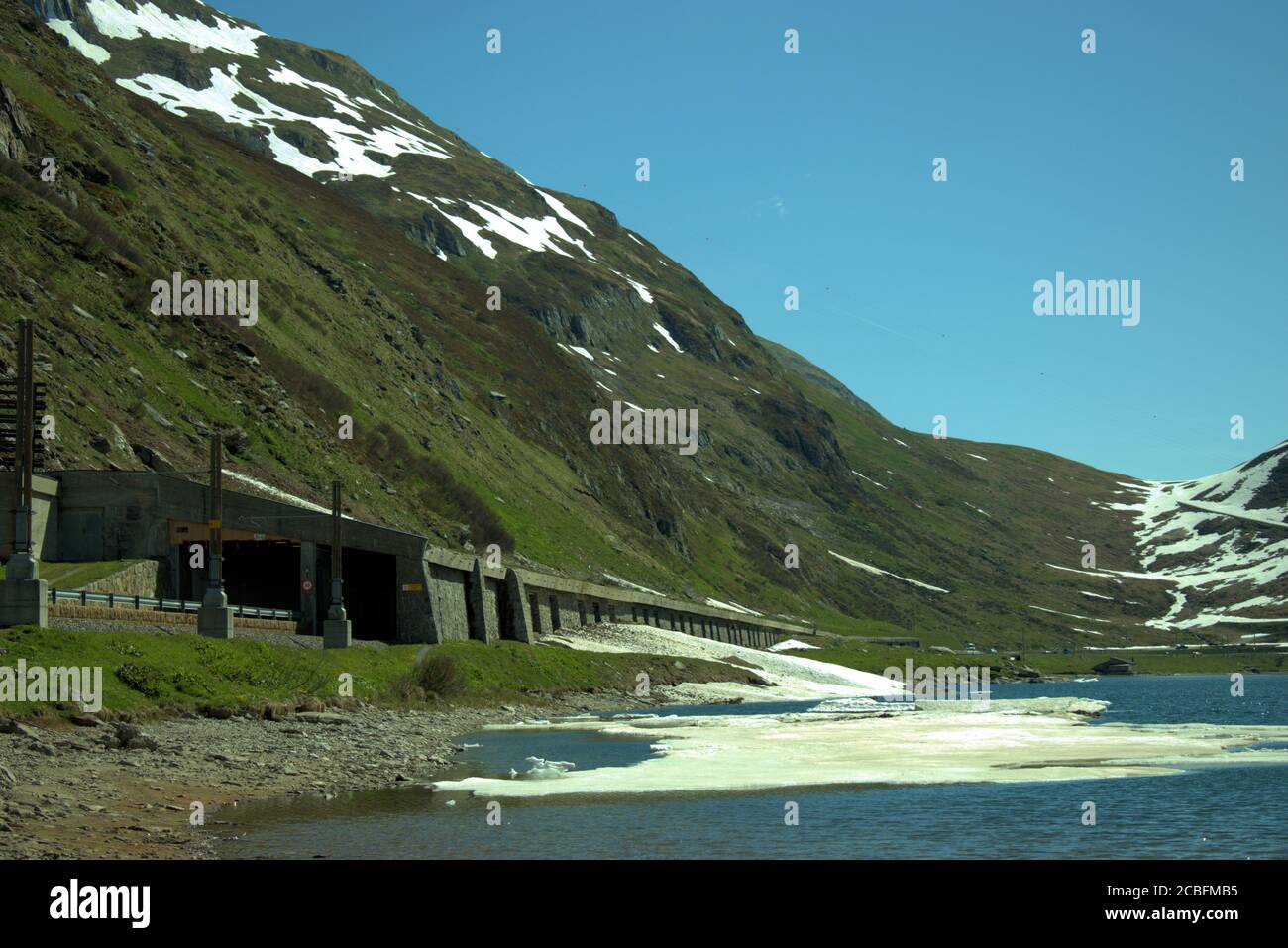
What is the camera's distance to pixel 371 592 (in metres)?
73.2

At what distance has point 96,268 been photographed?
282ft

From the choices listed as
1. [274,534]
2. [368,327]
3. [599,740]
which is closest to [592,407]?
[368,327]

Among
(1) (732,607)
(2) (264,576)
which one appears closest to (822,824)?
(2) (264,576)

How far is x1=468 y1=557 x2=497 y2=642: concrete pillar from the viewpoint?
253 feet

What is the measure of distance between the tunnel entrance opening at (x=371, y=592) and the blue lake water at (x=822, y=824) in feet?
119

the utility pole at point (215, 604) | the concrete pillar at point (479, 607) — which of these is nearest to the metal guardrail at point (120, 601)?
the utility pole at point (215, 604)

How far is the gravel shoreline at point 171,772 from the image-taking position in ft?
72.2

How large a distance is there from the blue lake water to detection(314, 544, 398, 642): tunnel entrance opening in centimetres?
3638

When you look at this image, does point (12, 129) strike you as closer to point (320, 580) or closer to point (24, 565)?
point (320, 580)

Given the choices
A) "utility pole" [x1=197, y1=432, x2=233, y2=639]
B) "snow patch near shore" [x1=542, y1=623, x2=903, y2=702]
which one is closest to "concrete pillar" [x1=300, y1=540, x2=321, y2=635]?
"utility pole" [x1=197, y1=432, x2=233, y2=639]

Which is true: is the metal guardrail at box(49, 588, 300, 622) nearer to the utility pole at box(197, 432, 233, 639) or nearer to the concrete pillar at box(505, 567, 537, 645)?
the utility pole at box(197, 432, 233, 639)
